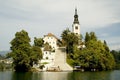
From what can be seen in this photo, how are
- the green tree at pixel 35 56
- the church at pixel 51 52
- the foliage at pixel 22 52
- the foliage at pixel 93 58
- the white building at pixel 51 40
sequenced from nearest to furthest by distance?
the foliage at pixel 22 52, the green tree at pixel 35 56, the foliage at pixel 93 58, the church at pixel 51 52, the white building at pixel 51 40

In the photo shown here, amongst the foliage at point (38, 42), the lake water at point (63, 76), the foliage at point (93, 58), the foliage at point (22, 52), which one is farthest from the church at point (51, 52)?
the lake water at point (63, 76)

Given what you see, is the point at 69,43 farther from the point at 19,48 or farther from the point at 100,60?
the point at 19,48

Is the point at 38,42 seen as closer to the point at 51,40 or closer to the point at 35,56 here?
the point at 51,40

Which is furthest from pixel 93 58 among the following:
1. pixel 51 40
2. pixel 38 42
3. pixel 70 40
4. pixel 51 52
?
pixel 51 40

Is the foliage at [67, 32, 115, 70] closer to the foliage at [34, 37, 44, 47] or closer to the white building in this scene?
the foliage at [34, 37, 44, 47]

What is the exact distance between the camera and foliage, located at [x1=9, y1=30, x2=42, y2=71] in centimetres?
7538

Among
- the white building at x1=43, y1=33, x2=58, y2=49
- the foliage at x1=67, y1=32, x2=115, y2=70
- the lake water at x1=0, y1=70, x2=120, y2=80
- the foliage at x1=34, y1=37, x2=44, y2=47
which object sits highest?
the white building at x1=43, y1=33, x2=58, y2=49

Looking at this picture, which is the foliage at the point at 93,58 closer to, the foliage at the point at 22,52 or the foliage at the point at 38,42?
the foliage at the point at 22,52

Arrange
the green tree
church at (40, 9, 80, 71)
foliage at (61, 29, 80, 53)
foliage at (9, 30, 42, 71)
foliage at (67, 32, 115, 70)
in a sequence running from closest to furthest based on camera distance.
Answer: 1. foliage at (9, 30, 42, 71)
2. the green tree
3. foliage at (67, 32, 115, 70)
4. church at (40, 9, 80, 71)
5. foliage at (61, 29, 80, 53)

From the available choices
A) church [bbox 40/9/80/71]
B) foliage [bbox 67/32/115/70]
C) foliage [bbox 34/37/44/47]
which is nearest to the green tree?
church [bbox 40/9/80/71]

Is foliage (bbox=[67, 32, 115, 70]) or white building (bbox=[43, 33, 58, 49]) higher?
white building (bbox=[43, 33, 58, 49])

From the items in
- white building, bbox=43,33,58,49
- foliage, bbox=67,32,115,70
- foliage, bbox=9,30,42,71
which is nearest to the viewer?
foliage, bbox=9,30,42,71

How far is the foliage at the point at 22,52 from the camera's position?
2968 inches

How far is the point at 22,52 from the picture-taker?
75.4 m
